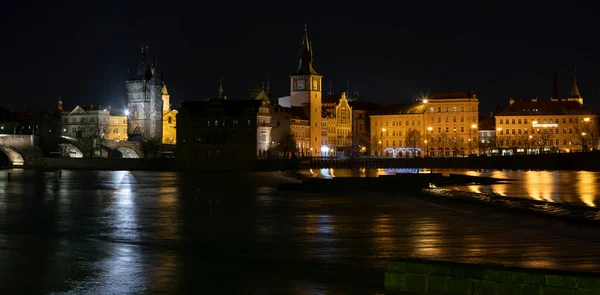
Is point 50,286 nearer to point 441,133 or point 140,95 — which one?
point 441,133

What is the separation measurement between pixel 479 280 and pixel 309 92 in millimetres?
143030

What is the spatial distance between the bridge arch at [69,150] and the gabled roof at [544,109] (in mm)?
79320

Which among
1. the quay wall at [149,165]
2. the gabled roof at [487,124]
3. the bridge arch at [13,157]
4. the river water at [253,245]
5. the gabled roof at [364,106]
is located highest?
the gabled roof at [364,106]

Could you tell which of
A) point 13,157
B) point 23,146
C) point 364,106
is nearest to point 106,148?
point 13,157

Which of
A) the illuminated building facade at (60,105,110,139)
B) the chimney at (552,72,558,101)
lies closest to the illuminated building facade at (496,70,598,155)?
the chimney at (552,72,558,101)

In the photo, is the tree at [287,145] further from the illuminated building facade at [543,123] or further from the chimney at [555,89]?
the chimney at [555,89]

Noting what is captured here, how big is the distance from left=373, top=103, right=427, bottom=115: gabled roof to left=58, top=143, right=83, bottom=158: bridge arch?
58.8 meters

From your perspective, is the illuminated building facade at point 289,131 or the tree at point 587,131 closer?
the tree at point 587,131

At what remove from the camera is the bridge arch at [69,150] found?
141 metres

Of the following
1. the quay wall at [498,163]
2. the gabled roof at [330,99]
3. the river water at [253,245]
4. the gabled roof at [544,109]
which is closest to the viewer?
the river water at [253,245]

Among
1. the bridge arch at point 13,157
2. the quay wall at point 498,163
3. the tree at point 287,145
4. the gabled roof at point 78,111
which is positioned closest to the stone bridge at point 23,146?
the bridge arch at point 13,157

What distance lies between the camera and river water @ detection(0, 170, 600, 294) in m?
16.7

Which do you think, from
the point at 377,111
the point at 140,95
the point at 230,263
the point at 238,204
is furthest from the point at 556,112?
the point at 230,263

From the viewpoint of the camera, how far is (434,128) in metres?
159
